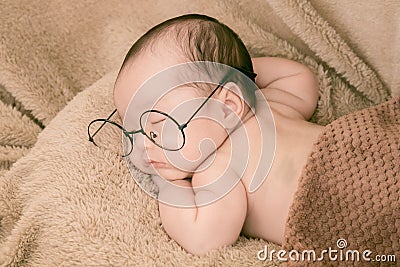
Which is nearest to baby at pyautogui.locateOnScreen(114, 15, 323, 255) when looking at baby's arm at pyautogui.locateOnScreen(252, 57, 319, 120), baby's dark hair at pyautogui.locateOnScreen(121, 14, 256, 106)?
baby's dark hair at pyautogui.locateOnScreen(121, 14, 256, 106)

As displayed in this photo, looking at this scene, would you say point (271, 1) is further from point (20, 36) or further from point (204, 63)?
point (20, 36)

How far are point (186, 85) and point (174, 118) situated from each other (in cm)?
6

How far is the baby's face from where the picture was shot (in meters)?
1.18

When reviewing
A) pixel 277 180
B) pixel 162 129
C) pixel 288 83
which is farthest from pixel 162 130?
pixel 288 83

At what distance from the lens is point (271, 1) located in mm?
1433

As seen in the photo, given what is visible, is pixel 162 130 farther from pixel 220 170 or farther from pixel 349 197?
pixel 349 197

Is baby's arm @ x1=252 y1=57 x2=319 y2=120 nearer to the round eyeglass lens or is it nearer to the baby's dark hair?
the baby's dark hair

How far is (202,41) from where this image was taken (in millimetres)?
1198

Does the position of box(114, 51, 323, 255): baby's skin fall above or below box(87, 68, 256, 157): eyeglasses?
below

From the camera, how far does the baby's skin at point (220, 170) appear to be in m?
1.15

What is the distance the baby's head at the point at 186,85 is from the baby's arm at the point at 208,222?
0.29 feet

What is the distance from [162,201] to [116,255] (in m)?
0.13

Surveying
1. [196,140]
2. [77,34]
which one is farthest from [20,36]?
[196,140]

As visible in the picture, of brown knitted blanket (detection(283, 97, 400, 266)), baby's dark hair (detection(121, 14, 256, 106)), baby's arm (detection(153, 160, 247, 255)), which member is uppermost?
baby's dark hair (detection(121, 14, 256, 106))
